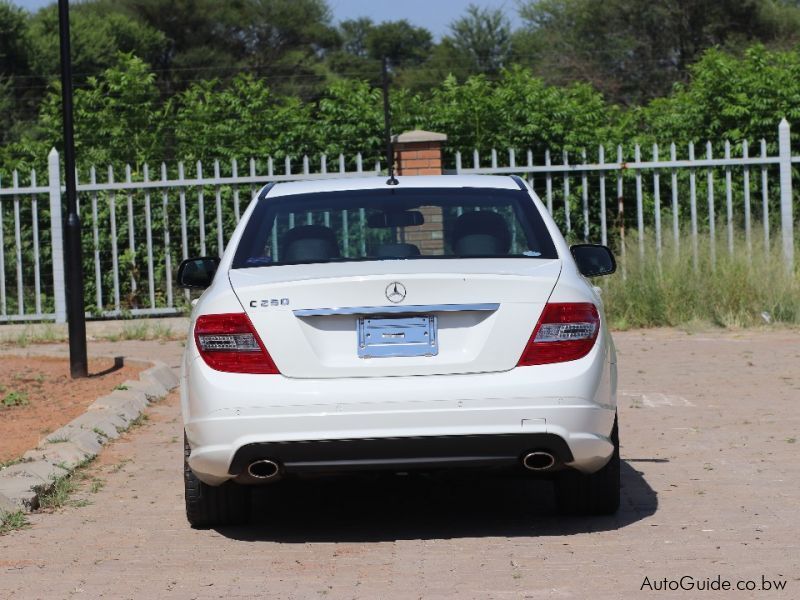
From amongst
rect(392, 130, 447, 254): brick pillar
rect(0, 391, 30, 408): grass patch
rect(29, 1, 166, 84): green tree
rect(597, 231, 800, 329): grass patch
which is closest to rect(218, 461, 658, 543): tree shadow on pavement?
rect(0, 391, 30, 408): grass patch

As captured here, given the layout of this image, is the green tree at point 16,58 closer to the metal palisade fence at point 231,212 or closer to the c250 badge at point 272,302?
the metal palisade fence at point 231,212

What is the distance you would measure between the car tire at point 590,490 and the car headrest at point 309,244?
1357 mm

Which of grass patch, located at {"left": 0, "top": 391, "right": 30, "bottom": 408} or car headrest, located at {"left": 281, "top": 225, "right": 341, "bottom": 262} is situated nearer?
car headrest, located at {"left": 281, "top": 225, "right": 341, "bottom": 262}

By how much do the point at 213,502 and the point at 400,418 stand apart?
114cm

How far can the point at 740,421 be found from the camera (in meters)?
8.94

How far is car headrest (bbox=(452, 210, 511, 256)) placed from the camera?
622cm

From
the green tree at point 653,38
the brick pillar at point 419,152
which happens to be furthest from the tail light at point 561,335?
the green tree at point 653,38

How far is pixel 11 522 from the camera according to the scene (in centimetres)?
636

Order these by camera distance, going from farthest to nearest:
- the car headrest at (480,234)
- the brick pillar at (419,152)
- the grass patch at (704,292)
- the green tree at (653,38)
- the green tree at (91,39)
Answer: the green tree at (653,38)
the green tree at (91,39)
the brick pillar at (419,152)
the grass patch at (704,292)
the car headrest at (480,234)

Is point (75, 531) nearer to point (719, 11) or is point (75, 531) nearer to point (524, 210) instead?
point (524, 210)

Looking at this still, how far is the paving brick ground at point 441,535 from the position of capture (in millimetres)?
5156

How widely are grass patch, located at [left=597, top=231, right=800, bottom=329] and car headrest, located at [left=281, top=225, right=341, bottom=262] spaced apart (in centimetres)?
876

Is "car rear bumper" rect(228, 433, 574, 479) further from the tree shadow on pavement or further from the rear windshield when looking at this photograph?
the rear windshield

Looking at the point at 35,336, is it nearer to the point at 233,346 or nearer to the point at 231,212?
the point at 231,212
